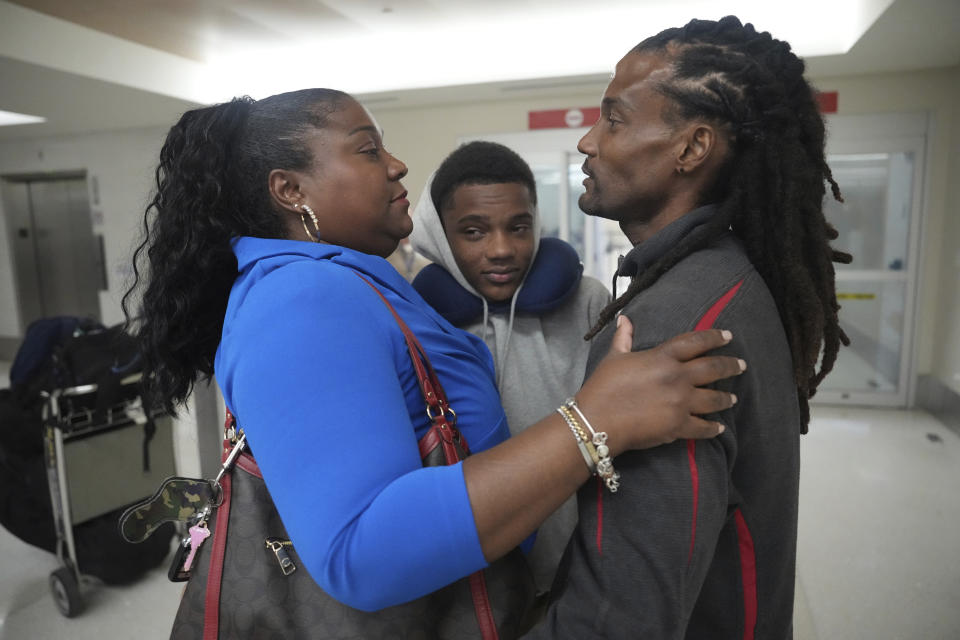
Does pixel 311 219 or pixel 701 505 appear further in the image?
pixel 311 219

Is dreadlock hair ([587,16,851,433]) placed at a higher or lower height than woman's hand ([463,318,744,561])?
higher

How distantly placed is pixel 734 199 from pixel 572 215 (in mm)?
5425

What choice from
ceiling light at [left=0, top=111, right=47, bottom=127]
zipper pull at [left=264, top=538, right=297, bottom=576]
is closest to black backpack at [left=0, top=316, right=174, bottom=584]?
zipper pull at [left=264, top=538, right=297, bottom=576]

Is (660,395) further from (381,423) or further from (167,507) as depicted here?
(167,507)

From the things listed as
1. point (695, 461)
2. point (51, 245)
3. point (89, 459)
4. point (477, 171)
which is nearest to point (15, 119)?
point (51, 245)

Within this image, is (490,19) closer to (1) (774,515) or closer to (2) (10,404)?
(2) (10,404)

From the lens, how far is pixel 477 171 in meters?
1.65

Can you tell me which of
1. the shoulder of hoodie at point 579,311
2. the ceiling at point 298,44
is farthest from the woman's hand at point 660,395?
the ceiling at point 298,44

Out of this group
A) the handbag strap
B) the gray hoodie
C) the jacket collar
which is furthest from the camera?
the gray hoodie

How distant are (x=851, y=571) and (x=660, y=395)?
2.97 metres

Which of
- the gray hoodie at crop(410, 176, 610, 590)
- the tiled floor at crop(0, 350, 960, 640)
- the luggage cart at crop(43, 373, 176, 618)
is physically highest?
the gray hoodie at crop(410, 176, 610, 590)

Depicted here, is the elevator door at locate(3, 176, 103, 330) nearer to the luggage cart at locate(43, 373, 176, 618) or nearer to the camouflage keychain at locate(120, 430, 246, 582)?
the luggage cart at locate(43, 373, 176, 618)

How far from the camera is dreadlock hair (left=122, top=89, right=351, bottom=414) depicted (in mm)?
1015

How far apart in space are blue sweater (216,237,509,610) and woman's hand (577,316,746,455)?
0.65 ft
